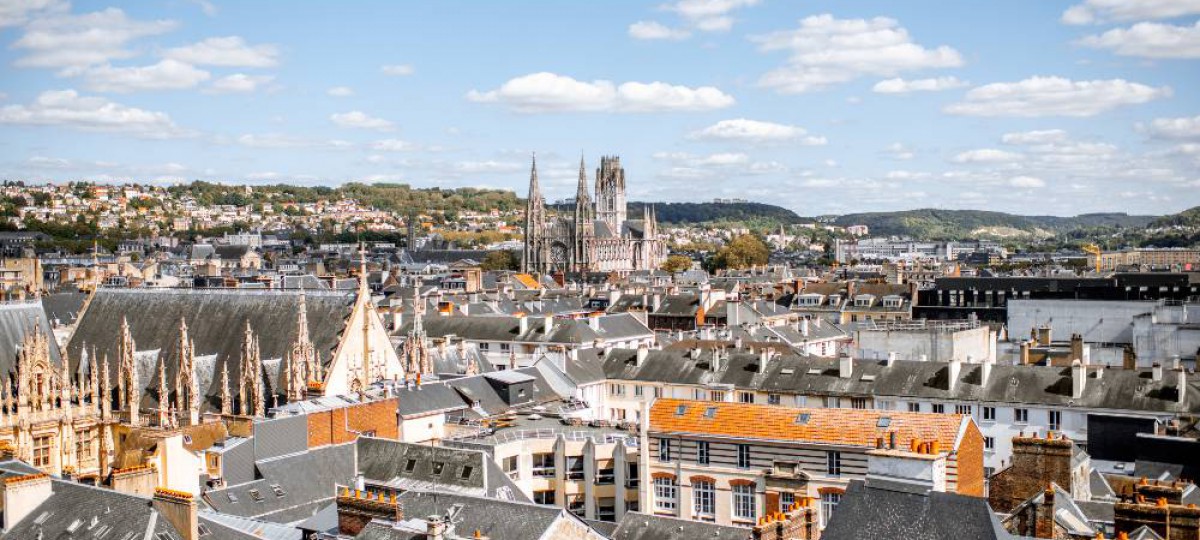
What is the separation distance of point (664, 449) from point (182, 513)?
692 inches

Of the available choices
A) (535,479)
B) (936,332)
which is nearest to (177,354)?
(535,479)

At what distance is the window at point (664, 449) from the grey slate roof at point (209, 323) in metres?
17.4

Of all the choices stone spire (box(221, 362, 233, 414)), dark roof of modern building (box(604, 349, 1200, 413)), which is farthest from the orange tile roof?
stone spire (box(221, 362, 233, 414))

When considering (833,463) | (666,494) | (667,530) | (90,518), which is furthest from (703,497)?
(90,518)

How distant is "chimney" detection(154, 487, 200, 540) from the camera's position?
26125 millimetres

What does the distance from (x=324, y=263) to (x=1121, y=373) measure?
150 meters

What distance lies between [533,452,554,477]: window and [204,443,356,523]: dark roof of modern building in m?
6.97

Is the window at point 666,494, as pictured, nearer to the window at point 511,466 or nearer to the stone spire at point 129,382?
Result: the window at point 511,466

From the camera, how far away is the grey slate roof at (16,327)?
48.5 m

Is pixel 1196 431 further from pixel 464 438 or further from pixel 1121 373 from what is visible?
pixel 464 438

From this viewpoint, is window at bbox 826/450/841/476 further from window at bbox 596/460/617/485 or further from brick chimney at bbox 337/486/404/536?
brick chimney at bbox 337/486/404/536

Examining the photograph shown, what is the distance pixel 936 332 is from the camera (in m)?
66.1

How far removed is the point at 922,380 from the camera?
180ft

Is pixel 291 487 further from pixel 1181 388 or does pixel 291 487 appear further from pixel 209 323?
pixel 1181 388
